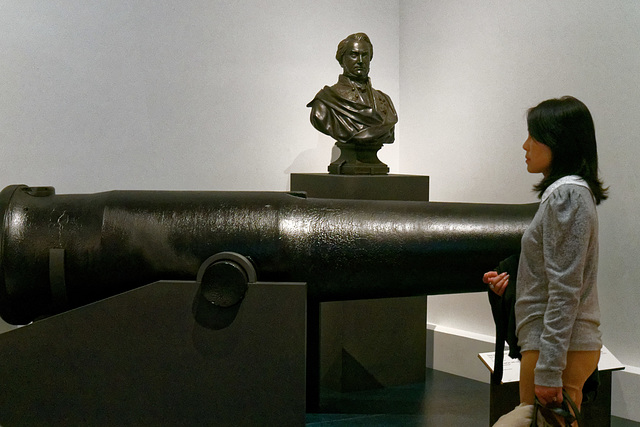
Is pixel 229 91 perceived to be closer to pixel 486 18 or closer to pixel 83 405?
pixel 486 18

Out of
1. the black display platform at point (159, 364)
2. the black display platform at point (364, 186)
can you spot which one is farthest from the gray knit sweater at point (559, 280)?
the black display platform at point (364, 186)

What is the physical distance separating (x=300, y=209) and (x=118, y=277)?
0.59 meters

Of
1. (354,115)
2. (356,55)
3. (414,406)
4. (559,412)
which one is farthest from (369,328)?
(559,412)

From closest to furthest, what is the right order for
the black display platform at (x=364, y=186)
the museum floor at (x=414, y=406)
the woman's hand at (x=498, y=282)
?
the woman's hand at (x=498, y=282)
the museum floor at (x=414, y=406)
the black display platform at (x=364, y=186)

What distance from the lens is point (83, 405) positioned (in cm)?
212

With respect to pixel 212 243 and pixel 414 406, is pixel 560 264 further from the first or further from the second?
pixel 414 406


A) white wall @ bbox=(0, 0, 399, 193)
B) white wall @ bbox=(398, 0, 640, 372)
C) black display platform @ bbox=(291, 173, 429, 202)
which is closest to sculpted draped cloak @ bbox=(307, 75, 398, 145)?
black display platform @ bbox=(291, 173, 429, 202)

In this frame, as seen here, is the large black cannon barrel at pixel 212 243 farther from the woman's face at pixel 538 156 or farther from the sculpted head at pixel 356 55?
the sculpted head at pixel 356 55

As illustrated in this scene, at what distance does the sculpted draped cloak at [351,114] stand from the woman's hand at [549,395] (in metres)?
2.61

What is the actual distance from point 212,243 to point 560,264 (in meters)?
0.99

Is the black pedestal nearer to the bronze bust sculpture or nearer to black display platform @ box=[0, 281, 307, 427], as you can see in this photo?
the bronze bust sculpture

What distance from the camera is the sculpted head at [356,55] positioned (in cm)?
445

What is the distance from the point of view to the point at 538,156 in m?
2.14

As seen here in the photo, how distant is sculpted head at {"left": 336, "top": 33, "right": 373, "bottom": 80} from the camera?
4.45 meters
